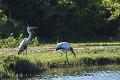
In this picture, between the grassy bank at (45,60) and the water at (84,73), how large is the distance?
0.67 meters

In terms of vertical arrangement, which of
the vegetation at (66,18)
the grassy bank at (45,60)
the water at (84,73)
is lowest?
the water at (84,73)

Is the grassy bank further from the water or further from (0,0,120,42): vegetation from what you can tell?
(0,0,120,42): vegetation

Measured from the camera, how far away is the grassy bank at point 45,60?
20.8m

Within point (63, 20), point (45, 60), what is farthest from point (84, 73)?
point (63, 20)

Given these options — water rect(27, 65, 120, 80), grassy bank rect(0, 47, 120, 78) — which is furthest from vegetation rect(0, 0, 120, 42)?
water rect(27, 65, 120, 80)

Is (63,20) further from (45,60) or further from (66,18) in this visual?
(45,60)

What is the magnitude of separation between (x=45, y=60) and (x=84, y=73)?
309 cm

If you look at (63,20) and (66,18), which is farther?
(66,18)

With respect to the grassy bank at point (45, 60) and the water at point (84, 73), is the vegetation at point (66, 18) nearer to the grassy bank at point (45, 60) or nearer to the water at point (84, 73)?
the grassy bank at point (45, 60)

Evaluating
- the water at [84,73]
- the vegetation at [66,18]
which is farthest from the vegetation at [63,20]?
the water at [84,73]

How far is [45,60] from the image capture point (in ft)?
78.8

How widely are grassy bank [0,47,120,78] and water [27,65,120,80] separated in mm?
666

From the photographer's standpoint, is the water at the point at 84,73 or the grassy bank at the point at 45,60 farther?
the grassy bank at the point at 45,60

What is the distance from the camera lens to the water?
20.1 metres
